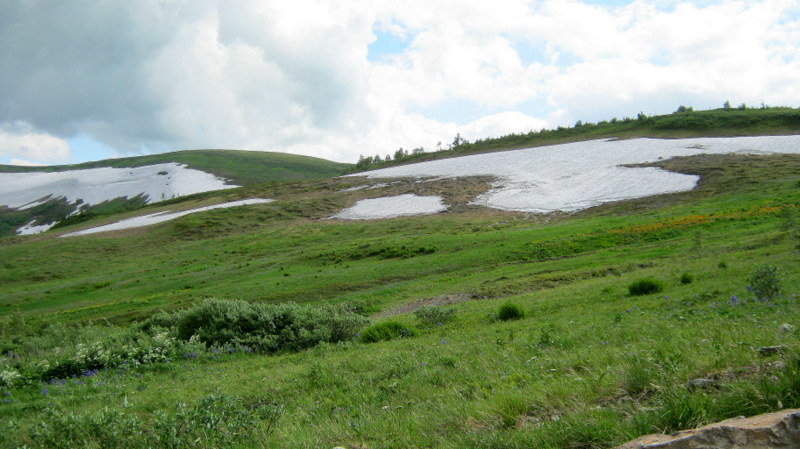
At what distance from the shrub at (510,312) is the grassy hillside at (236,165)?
13788cm

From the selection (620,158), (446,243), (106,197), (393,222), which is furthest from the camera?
(106,197)

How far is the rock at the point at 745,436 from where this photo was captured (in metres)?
2.69

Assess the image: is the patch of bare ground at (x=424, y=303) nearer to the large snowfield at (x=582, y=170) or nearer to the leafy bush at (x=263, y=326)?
the leafy bush at (x=263, y=326)

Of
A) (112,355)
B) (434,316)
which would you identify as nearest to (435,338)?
(434,316)

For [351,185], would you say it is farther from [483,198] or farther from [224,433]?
[224,433]

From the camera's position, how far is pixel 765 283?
10914 mm

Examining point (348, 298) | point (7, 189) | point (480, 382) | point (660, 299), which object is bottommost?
point (348, 298)

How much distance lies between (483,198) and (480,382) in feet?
158

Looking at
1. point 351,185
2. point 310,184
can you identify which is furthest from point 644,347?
Result: point 310,184

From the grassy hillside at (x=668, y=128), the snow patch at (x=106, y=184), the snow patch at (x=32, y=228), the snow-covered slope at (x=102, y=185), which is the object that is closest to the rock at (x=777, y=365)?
the grassy hillside at (x=668, y=128)

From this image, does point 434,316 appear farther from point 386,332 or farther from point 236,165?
point 236,165

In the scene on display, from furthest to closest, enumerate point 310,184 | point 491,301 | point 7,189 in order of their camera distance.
→ point 7,189 < point 310,184 < point 491,301

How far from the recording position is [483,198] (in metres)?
53.2

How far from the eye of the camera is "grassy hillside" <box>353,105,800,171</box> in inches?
2478
